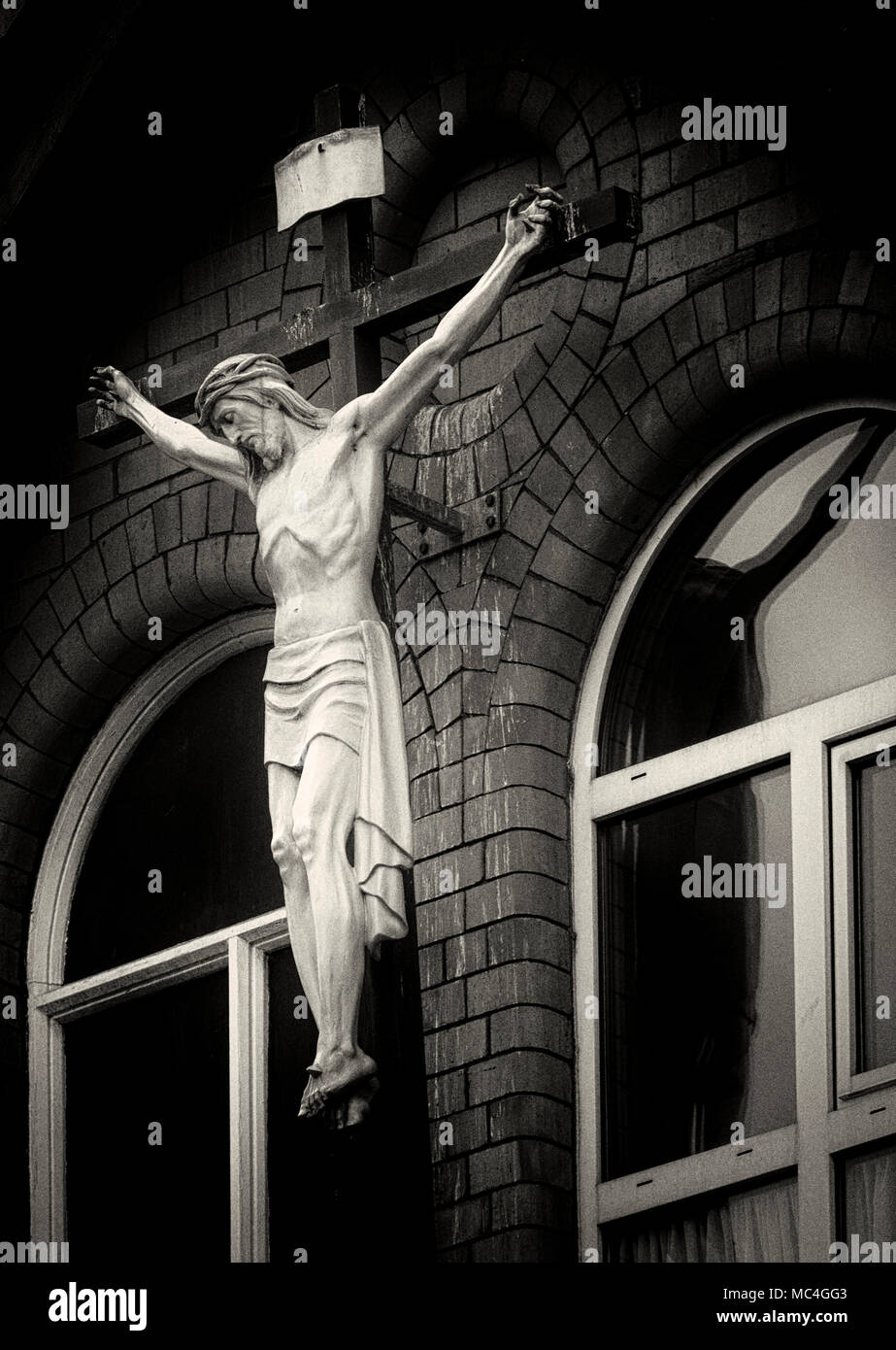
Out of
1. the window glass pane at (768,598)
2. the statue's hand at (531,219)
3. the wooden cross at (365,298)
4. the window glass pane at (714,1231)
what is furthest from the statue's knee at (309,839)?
the statue's hand at (531,219)

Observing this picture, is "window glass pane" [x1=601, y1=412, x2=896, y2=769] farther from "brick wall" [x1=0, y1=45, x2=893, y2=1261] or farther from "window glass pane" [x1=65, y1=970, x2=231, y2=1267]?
"window glass pane" [x1=65, y1=970, x2=231, y2=1267]

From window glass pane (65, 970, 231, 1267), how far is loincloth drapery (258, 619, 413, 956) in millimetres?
1840

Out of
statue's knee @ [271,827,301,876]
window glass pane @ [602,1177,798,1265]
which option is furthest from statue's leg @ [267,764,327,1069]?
window glass pane @ [602,1177,798,1265]

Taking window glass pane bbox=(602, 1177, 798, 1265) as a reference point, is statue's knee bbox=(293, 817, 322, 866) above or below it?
above

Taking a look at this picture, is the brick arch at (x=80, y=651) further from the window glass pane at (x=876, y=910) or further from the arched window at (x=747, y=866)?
the window glass pane at (x=876, y=910)

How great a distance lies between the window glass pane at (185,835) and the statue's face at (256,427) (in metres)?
1.73

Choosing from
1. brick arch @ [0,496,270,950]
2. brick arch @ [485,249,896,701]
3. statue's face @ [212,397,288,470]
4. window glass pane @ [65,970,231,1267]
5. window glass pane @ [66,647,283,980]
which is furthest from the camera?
brick arch @ [0,496,270,950]

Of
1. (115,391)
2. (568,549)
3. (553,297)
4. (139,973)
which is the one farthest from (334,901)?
(553,297)

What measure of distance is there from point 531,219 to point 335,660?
1.32 m

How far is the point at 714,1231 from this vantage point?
9406 mm

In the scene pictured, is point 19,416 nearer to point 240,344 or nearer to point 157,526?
point 157,526

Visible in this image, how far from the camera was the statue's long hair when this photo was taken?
9.73 m

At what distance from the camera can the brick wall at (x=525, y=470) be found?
32.1ft
